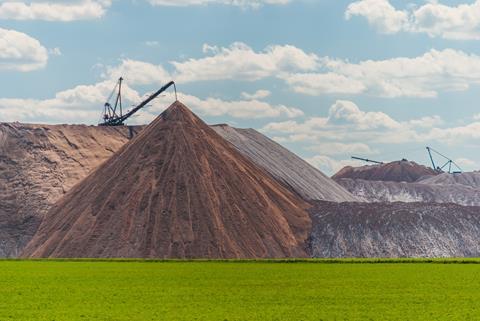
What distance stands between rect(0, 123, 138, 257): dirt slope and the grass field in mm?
51791

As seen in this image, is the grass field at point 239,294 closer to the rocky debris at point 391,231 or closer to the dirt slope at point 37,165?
the rocky debris at point 391,231

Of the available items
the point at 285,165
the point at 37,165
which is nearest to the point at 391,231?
the point at 285,165

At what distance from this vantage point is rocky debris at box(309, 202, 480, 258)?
113 m

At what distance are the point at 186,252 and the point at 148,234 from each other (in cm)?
564

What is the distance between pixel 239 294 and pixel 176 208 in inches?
2310

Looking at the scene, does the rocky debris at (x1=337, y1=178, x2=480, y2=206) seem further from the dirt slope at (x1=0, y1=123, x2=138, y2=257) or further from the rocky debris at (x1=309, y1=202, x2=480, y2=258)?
the rocky debris at (x1=309, y1=202, x2=480, y2=258)

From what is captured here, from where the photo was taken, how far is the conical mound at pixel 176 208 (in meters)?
102

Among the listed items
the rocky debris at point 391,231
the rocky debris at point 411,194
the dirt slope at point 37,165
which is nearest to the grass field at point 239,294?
the rocky debris at point 391,231

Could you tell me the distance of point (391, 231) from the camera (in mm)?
116688

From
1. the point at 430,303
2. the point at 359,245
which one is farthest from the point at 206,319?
the point at 359,245

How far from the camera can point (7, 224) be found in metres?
123

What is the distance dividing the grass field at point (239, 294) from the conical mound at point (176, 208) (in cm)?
2821

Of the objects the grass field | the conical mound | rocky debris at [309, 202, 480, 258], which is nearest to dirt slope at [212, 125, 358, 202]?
the conical mound

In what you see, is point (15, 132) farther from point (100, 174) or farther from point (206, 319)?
point (206, 319)
